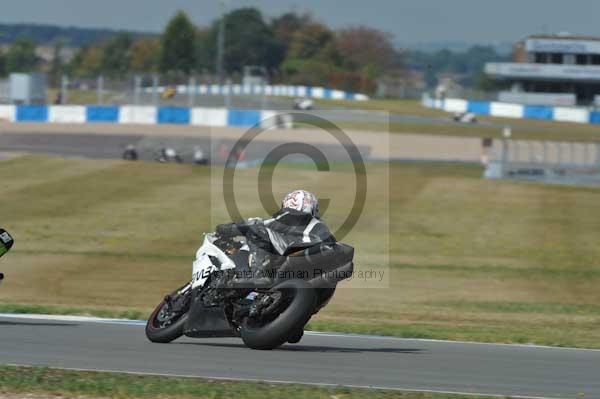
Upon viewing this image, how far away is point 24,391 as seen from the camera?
675 cm

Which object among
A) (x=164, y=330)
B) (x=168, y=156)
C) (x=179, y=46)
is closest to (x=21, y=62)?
(x=179, y=46)

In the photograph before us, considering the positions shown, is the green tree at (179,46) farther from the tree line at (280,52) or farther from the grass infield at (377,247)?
the grass infield at (377,247)

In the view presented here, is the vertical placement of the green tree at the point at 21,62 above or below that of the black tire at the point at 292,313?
above

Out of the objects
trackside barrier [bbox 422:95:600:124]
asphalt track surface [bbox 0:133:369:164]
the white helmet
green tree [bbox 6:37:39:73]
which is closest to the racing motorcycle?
the white helmet

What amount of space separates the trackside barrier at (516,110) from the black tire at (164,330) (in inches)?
2357

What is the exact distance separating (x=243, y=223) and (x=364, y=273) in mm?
10591

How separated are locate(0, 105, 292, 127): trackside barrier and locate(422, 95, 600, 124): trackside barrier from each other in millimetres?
26232

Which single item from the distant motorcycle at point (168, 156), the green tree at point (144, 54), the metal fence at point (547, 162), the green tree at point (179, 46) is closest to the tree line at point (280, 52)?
the green tree at point (179, 46)

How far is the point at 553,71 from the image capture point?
81562mm

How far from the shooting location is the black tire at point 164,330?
877cm

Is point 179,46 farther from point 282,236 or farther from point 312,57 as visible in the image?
point 282,236

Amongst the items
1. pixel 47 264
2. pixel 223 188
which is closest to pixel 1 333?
pixel 47 264

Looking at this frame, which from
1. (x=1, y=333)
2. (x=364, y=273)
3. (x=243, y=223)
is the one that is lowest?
(x=364, y=273)

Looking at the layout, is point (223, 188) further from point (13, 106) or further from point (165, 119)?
point (13, 106)
